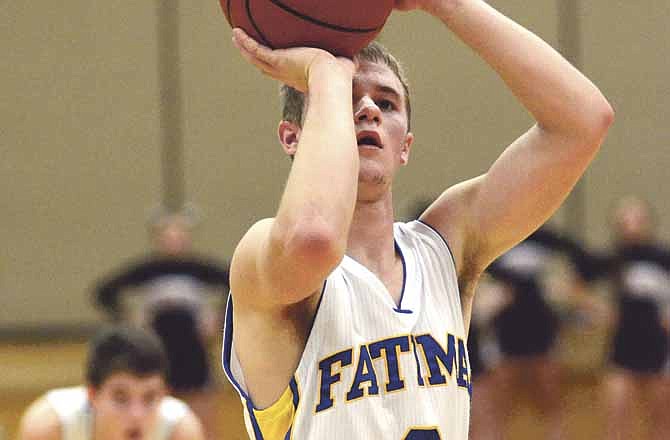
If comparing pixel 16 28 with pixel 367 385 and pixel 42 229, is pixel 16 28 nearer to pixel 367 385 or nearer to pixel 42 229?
pixel 42 229

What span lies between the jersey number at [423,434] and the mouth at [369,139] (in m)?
0.54

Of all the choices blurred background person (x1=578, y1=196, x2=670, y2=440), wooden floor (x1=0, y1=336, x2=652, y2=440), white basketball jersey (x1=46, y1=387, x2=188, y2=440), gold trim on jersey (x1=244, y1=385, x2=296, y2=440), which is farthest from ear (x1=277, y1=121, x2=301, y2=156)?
blurred background person (x1=578, y1=196, x2=670, y2=440)

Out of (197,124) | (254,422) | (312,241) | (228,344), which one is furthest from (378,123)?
(197,124)

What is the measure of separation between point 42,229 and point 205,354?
10.2ft

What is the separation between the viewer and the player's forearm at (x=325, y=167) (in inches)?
77.7

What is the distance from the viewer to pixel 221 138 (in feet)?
35.0

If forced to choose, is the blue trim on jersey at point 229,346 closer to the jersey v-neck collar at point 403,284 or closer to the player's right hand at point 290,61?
the jersey v-neck collar at point 403,284

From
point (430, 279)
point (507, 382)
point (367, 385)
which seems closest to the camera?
point (367, 385)

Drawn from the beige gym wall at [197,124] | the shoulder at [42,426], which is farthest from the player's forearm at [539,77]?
the beige gym wall at [197,124]

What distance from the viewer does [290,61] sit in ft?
7.18

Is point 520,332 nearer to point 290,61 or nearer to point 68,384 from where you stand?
point 68,384

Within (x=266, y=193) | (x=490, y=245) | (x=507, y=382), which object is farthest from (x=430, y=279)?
(x=266, y=193)

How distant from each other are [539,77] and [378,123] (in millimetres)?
331

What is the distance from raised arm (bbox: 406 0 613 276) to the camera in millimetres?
2330
